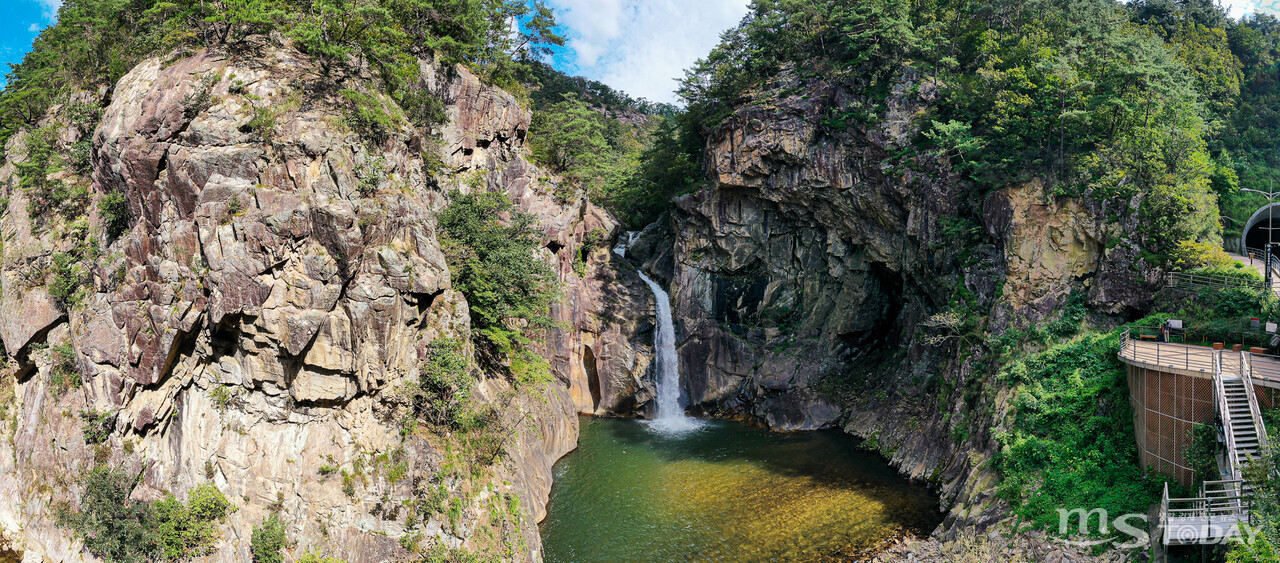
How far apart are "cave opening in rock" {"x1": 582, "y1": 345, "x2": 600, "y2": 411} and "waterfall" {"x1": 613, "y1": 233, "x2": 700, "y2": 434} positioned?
3408mm

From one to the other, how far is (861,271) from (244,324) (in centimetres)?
2942

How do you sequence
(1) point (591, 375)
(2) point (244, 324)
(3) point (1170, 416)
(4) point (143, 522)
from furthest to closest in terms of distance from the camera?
(1) point (591, 375)
(3) point (1170, 416)
(2) point (244, 324)
(4) point (143, 522)

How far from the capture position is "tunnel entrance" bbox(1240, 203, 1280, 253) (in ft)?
80.5

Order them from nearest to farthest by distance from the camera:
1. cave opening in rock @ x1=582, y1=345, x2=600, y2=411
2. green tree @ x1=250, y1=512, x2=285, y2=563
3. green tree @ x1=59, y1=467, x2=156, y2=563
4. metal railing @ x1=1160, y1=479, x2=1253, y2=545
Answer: metal railing @ x1=1160, y1=479, x2=1253, y2=545 < green tree @ x1=250, y1=512, x2=285, y2=563 < green tree @ x1=59, y1=467, x2=156, y2=563 < cave opening in rock @ x1=582, y1=345, x2=600, y2=411

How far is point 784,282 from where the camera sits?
37.2 meters

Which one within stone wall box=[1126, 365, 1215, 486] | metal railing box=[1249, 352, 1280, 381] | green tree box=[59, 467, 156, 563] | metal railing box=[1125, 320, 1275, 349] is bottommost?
green tree box=[59, 467, 156, 563]

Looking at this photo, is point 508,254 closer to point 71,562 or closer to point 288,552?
point 288,552

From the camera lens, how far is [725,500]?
80.1 feet

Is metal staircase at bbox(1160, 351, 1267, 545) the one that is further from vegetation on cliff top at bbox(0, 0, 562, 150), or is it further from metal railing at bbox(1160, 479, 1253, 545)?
vegetation on cliff top at bbox(0, 0, 562, 150)

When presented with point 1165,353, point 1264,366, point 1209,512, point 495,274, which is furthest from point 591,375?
point 1264,366

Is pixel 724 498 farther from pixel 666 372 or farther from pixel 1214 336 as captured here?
pixel 1214 336

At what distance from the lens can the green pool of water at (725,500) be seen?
2083cm

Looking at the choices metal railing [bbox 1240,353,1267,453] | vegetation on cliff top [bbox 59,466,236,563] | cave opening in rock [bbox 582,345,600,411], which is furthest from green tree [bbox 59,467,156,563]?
metal railing [bbox 1240,353,1267,453]

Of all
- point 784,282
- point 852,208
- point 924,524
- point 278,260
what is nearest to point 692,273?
point 784,282
